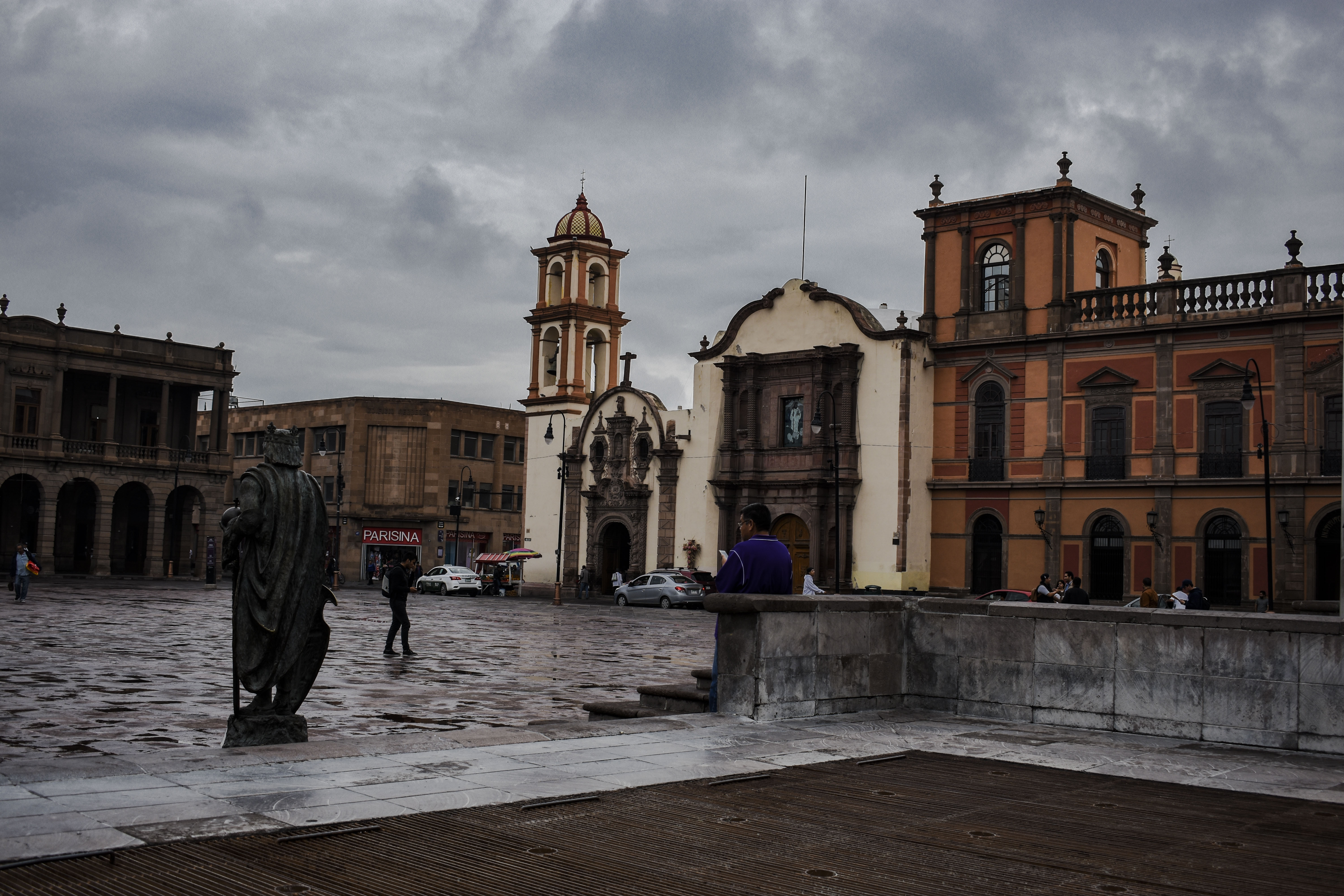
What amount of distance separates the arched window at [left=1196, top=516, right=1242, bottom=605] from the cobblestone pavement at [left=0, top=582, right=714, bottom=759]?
14099 mm

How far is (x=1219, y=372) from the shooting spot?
118 feet

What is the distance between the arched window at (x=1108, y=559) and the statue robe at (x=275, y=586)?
32.5 meters

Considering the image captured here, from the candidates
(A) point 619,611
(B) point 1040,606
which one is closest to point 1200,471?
(A) point 619,611

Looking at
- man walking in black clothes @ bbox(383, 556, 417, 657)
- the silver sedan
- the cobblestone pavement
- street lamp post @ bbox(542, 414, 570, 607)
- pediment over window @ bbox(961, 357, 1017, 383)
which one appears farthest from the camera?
street lamp post @ bbox(542, 414, 570, 607)

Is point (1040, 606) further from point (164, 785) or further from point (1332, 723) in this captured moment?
point (164, 785)

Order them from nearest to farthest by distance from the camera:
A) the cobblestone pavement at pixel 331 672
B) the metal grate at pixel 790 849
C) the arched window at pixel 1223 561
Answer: the metal grate at pixel 790 849, the cobblestone pavement at pixel 331 672, the arched window at pixel 1223 561

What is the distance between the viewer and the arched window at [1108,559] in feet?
123

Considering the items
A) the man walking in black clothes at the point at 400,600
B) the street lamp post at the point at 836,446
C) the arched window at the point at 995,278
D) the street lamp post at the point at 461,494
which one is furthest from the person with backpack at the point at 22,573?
the street lamp post at the point at 461,494

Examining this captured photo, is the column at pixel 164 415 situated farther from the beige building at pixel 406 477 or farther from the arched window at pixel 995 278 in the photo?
the arched window at pixel 995 278

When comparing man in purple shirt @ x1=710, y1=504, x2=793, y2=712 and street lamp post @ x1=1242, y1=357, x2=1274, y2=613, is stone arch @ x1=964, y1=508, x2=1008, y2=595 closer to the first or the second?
street lamp post @ x1=1242, y1=357, x2=1274, y2=613

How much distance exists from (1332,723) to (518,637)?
700 inches

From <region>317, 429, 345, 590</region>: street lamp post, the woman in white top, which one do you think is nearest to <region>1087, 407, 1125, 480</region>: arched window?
the woman in white top

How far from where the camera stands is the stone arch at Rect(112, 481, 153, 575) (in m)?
59.4

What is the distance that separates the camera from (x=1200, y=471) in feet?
118
